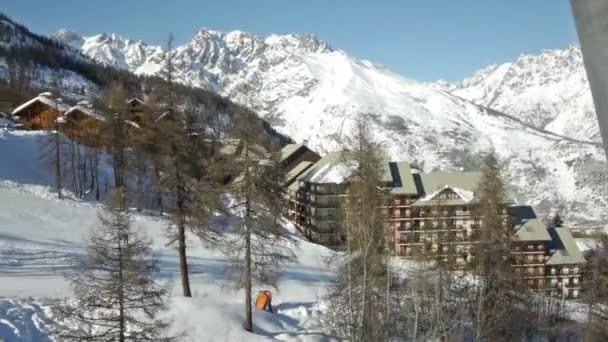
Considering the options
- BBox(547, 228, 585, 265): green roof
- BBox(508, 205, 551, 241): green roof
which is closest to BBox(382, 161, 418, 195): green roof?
BBox(508, 205, 551, 241): green roof

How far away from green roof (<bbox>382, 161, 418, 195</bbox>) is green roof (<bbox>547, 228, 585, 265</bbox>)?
13.9m

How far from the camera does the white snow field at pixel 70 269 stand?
20.4 meters

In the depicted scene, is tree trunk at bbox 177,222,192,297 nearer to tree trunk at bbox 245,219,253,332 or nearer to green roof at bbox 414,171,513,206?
tree trunk at bbox 245,219,253,332

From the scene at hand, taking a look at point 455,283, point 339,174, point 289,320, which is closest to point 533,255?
point 339,174

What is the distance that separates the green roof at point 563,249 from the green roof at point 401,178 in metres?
13.9

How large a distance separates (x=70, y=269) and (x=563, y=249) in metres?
43.2

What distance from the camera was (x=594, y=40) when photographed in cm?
154

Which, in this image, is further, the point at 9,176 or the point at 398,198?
the point at 398,198

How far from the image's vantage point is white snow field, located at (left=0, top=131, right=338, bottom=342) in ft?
66.8

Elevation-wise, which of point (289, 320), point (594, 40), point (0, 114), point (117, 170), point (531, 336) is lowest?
point (531, 336)

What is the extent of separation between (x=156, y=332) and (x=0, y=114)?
66.0 metres

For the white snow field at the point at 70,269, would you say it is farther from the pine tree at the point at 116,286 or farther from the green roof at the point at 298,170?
the green roof at the point at 298,170

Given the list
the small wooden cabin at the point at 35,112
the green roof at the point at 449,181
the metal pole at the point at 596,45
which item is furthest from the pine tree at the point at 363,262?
the small wooden cabin at the point at 35,112

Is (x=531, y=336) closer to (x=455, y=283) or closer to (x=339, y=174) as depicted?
(x=455, y=283)
